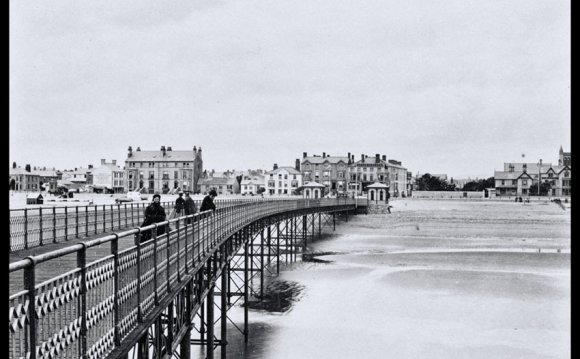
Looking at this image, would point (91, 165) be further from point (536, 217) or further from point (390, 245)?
point (390, 245)

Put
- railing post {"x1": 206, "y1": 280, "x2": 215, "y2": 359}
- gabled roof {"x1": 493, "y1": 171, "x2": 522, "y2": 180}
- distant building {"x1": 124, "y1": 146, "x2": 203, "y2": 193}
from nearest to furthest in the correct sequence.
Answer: railing post {"x1": 206, "y1": 280, "x2": 215, "y2": 359}, distant building {"x1": 124, "y1": 146, "x2": 203, "y2": 193}, gabled roof {"x1": 493, "y1": 171, "x2": 522, "y2": 180}

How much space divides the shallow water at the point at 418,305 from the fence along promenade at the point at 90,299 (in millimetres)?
10708

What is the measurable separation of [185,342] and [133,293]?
6290 millimetres

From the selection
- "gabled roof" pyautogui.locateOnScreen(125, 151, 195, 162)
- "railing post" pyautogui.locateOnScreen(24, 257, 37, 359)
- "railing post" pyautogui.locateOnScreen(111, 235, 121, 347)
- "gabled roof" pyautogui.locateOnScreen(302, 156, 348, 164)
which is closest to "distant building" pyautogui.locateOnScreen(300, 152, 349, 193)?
"gabled roof" pyautogui.locateOnScreen(302, 156, 348, 164)

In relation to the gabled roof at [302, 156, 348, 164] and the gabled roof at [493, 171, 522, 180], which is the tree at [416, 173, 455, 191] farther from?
the gabled roof at [302, 156, 348, 164]

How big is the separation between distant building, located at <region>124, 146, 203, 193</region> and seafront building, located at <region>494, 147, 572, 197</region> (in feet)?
227

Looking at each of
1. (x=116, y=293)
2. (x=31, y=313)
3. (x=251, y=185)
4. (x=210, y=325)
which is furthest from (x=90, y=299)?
(x=251, y=185)

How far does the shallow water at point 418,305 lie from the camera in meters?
19.2

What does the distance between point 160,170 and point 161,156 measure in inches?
117

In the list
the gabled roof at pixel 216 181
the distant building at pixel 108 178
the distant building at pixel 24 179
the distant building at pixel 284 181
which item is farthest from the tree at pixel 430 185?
the distant building at pixel 24 179

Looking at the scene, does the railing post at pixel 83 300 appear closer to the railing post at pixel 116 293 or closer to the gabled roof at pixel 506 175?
the railing post at pixel 116 293

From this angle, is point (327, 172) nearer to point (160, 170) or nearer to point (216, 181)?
point (216, 181)

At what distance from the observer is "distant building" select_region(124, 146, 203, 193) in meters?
123
